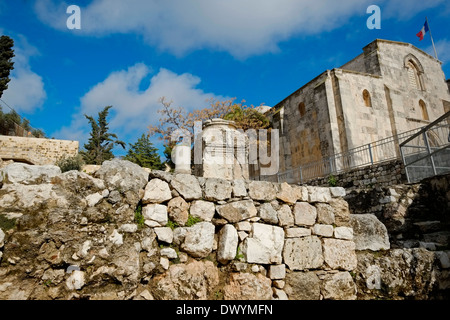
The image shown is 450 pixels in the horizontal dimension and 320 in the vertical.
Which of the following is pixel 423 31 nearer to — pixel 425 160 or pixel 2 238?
pixel 425 160

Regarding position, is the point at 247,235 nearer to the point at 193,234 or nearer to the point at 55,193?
the point at 193,234

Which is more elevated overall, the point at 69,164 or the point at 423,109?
the point at 423,109

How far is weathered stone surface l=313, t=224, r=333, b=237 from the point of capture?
3.42 metres

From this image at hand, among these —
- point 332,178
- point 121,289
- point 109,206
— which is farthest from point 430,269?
point 332,178

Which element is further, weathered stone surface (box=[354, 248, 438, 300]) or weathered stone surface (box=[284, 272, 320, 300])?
weathered stone surface (box=[354, 248, 438, 300])

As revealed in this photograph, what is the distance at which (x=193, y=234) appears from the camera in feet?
9.35

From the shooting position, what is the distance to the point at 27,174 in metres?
2.49

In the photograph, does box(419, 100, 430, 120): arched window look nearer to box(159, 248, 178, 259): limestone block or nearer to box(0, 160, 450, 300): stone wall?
box(0, 160, 450, 300): stone wall

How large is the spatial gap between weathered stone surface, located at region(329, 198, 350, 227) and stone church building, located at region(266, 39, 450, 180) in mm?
10389

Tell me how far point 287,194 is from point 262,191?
1.18 feet

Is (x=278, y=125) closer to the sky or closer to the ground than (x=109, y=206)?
closer to the sky

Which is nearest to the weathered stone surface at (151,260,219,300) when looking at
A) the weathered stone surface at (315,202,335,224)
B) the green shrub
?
the weathered stone surface at (315,202,335,224)

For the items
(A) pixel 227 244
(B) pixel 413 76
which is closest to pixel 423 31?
(B) pixel 413 76
